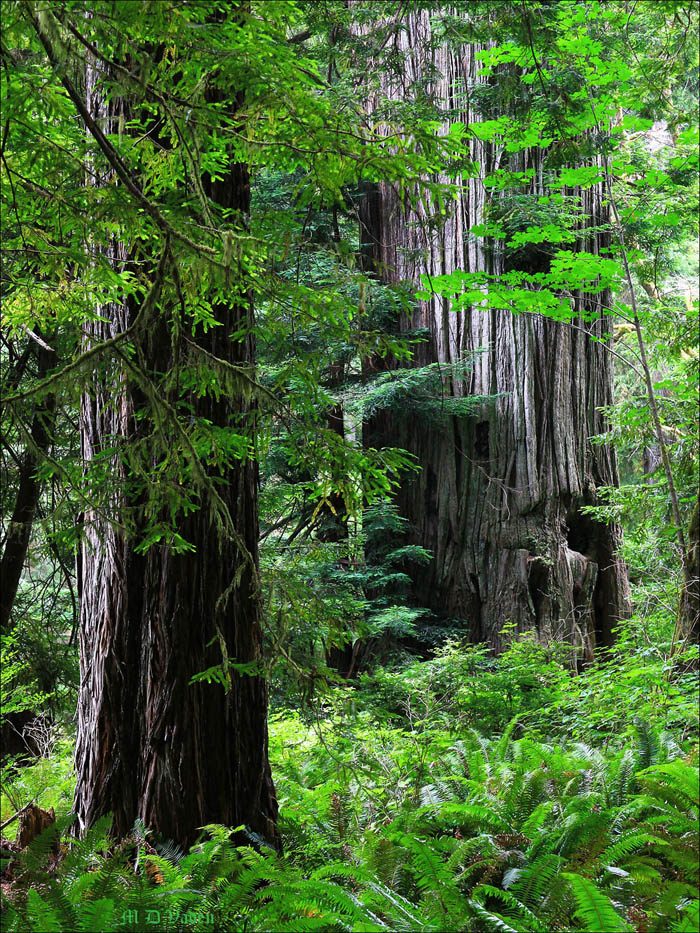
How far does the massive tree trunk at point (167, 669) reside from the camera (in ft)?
12.7

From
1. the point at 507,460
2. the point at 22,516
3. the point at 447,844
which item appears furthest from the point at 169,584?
the point at 507,460

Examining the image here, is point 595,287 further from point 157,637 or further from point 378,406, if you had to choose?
point 157,637

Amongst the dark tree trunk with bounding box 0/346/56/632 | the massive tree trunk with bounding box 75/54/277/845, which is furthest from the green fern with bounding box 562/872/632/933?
the dark tree trunk with bounding box 0/346/56/632

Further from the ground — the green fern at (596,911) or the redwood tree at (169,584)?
the redwood tree at (169,584)

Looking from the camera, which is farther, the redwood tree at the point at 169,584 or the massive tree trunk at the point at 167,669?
the massive tree trunk at the point at 167,669

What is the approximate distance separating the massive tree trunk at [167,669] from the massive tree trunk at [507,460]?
5160 mm

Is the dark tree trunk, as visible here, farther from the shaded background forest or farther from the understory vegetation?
the understory vegetation

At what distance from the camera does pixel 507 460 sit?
9.34 metres

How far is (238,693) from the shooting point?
13.2 ft

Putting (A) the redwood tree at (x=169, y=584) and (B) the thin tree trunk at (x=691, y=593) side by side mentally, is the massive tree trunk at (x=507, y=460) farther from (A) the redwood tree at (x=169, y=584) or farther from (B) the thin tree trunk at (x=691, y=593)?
(A) the redwood tree at (x=169, y=584)

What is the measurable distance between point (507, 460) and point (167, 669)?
613 centimetres

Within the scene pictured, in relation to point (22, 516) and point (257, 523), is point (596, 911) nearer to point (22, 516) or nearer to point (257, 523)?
point (257, 523)

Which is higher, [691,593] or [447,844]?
[691,593]

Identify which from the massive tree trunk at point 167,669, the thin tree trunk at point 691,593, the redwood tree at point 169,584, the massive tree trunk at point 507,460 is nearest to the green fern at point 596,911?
the redwood tree at point 169,584
